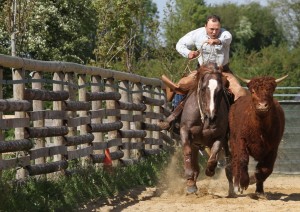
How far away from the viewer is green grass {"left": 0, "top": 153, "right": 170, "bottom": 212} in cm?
1177

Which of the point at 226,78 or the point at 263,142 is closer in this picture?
the point at 263,142

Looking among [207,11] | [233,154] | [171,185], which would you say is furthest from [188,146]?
[207,11]

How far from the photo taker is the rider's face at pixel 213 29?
1622cm

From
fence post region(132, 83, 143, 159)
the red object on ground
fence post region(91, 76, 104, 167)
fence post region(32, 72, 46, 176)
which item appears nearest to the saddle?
fence post region(91, 76, 104, 167)

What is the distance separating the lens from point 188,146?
1545cm

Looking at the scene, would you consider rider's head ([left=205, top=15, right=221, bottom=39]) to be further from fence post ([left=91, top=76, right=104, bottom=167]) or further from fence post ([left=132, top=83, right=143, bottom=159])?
fence post ([left=132, top=83, right=143, bottom=159])

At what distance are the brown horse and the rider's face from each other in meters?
1.06

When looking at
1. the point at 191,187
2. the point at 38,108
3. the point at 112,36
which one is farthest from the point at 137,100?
the point at 112,36

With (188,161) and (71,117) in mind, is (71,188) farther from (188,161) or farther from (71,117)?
(188,161)

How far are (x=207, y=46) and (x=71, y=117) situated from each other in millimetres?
2777

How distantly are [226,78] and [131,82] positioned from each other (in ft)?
13.1

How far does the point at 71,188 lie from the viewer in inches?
535

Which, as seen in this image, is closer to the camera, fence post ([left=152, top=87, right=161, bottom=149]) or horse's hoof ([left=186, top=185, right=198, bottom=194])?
horse's hoof ([left=186, top=185, right=198, bottom=194])

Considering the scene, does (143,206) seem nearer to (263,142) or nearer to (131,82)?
(263,142)
